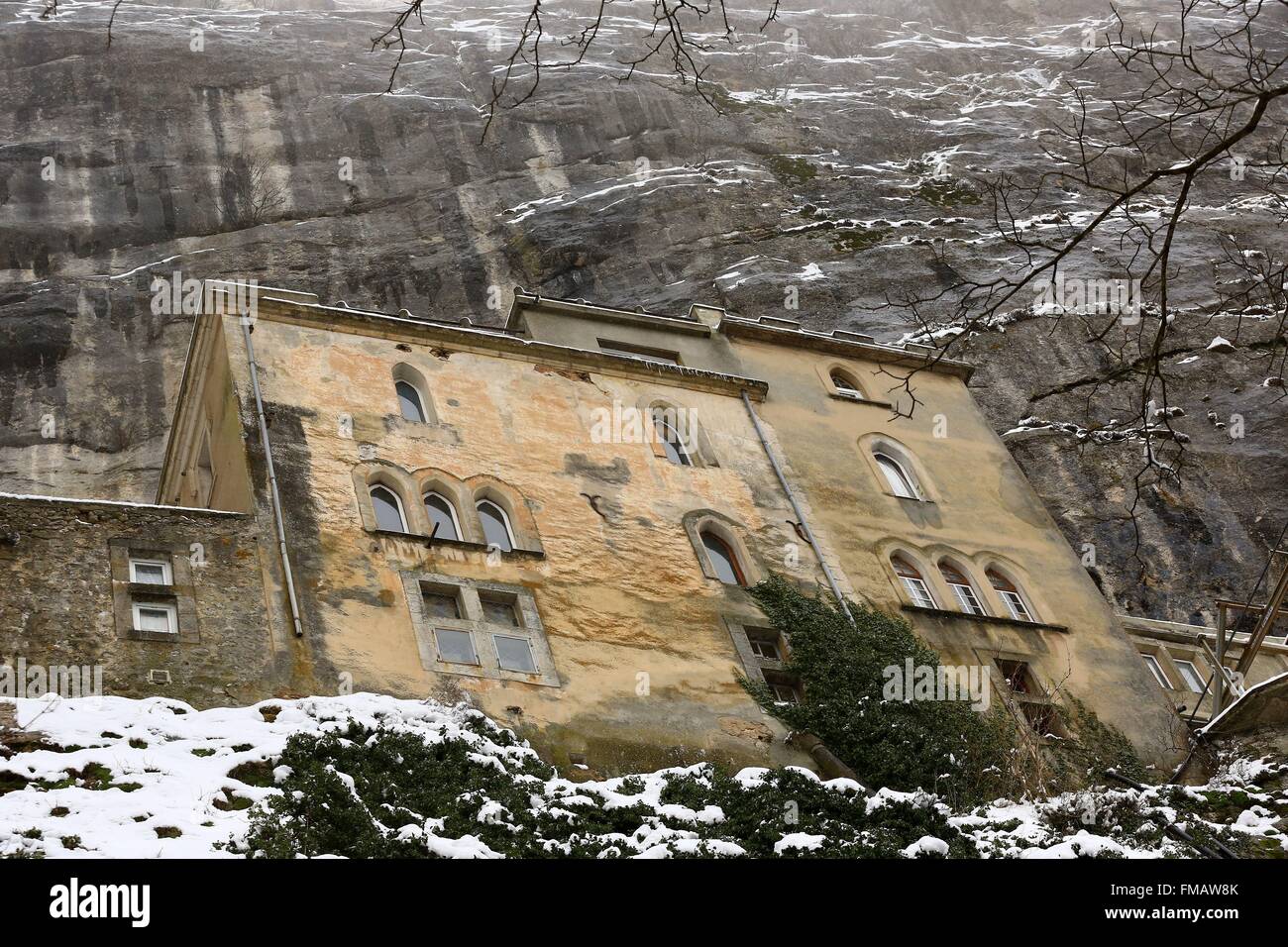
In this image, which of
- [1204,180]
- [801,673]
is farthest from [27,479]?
[1204,180]

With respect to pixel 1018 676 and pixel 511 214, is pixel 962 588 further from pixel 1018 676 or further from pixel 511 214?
pixel 511 214

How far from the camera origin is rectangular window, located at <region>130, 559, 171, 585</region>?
18.3 m

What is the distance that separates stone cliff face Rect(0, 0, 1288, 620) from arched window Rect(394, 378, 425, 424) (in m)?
17.3

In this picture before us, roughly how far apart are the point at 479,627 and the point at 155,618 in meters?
4.07

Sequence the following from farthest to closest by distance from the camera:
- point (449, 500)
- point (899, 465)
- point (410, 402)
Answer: point (899, 465) → point (410, 402) → point (449, 500)

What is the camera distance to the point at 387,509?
21.0 m

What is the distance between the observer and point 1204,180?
52.8m

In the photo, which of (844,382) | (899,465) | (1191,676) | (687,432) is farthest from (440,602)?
(1191,676)

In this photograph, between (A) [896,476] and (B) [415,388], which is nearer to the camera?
(B) [415,388]

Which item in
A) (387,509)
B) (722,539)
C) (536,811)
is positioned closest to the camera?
(536,811)

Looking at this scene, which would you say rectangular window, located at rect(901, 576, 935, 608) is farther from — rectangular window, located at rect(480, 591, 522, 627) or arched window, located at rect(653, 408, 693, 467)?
rectangular window, located at rect(480, 591, 522, 627)

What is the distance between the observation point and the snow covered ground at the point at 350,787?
12.7 meters

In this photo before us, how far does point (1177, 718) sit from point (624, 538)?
30.1 feet

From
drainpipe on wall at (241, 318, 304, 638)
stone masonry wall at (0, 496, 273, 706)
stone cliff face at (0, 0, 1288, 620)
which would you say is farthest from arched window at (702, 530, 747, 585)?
stone cliff face at (0, 0, 1288, 620)
